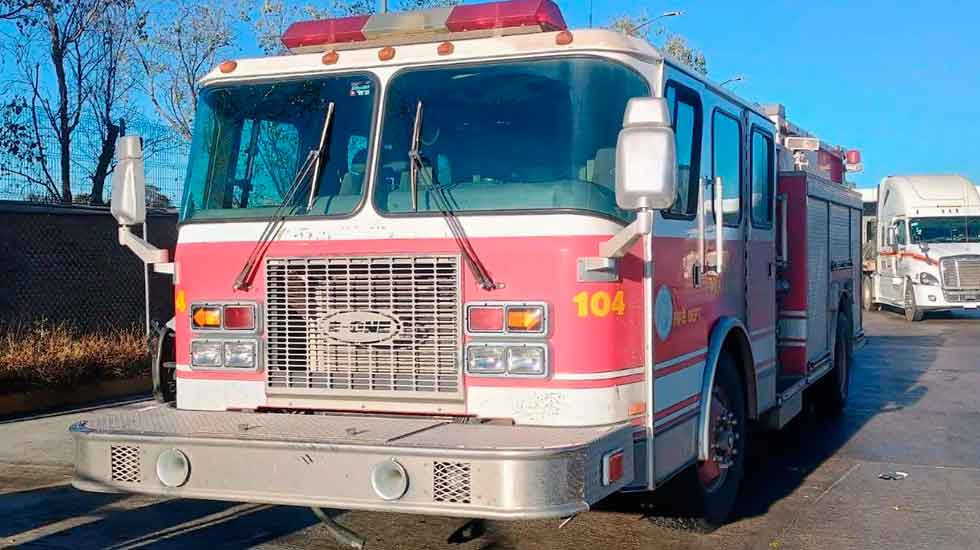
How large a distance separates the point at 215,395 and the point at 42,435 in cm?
488

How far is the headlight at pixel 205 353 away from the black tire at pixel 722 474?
256 centimetres

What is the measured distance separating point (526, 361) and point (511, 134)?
1.11 m

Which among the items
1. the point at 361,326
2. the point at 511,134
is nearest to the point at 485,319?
the point at 361,326

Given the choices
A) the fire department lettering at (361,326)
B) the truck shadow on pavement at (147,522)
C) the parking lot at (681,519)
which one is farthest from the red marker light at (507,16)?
the truck shadow on pavement at (147,522)

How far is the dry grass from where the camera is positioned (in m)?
10.6

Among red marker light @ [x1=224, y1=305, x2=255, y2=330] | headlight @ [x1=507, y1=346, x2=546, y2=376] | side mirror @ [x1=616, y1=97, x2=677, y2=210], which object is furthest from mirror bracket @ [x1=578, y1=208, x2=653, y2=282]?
red marker light @ [x1=224, y1=305, x2=255, y2=330]

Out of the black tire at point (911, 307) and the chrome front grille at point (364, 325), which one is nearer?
the chrome front grille at point (364, 325)

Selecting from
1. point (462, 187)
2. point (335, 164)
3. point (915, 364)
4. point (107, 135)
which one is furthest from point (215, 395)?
point (915, 364)

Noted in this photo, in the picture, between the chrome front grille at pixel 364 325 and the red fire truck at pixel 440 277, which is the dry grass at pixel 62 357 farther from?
the chrome front grille at pixel 364 325

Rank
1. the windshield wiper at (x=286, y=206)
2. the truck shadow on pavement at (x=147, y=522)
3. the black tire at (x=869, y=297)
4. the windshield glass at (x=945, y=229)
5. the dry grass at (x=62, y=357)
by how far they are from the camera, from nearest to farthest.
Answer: the windshield wiper at (x=286, y=206) < the truck shadow on pavement at (x=147, y=522) < the dry grass at (x=62, y=357) < the windshield glass at (x=945, y=229) < the black tire at (x=869, y=297)

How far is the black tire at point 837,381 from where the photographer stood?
10156 mm

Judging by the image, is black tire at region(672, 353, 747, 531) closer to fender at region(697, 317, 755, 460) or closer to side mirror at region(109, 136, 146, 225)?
fender at region(697, 317, 755, 460)

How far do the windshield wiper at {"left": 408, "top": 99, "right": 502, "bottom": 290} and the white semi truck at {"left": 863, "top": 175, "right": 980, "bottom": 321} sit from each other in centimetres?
1971

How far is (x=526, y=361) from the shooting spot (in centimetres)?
477
